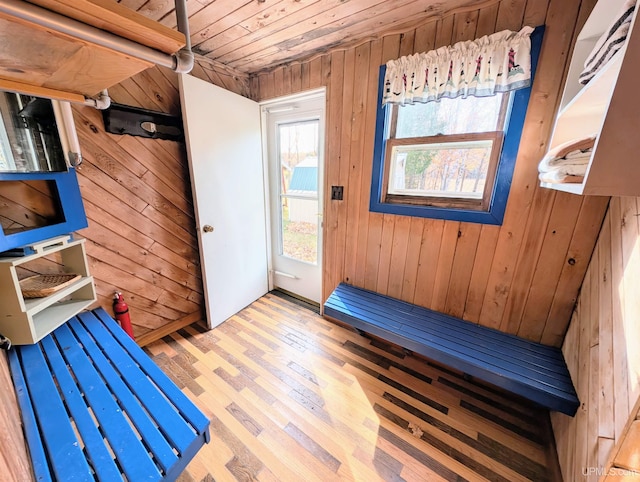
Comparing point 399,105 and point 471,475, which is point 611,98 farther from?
point 471,475

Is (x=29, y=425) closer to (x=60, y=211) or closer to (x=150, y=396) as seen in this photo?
(x=150, y=396)

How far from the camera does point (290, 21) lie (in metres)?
1.45

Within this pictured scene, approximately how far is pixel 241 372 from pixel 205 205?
1.26 metres

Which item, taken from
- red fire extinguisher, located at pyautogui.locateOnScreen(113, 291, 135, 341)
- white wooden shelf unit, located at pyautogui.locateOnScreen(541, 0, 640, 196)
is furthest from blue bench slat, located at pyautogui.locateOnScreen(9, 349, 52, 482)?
white wooden shelf unit, located at pyautogui.locateOnScreen(541, 0, 640, 196)

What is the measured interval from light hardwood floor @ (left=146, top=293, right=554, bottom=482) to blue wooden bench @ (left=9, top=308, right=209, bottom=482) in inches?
18.8

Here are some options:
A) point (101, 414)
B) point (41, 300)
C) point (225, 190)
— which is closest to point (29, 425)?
point (101, 414)

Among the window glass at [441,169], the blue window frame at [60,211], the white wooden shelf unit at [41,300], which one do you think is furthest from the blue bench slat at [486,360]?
the blue window frame at [60,211]

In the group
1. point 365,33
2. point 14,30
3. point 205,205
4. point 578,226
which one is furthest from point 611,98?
point 205,205

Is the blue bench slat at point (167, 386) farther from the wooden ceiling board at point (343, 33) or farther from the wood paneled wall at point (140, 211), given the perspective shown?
the wooden ceiling board at point (343, 33)

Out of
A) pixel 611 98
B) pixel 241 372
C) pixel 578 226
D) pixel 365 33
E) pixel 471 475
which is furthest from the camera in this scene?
pixel 241 372

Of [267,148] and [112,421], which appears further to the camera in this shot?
[267,148]

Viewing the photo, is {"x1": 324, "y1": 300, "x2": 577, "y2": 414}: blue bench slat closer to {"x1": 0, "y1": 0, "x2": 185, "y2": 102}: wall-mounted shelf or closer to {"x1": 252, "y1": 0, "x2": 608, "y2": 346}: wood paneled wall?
{"x1": 252, "y1": 0, "x2": 608, "y2": 346}: wood paneled wall

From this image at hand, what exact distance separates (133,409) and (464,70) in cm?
221

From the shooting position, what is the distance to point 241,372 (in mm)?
1705
